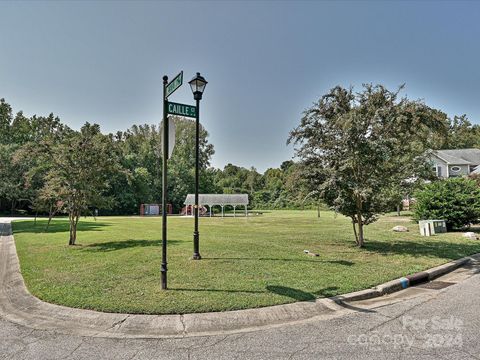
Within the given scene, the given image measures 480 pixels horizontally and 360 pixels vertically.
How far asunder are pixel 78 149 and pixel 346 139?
28.8ft

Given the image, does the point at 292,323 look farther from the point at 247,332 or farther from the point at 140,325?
the point at 140,325

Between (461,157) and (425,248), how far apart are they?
148ft

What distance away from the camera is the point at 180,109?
6.13 metres

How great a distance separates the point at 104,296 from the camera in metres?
5.14

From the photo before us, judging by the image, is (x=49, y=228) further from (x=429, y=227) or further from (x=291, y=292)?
(x=429, y=227)

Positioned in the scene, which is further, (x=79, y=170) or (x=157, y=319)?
(x=79, y=170)

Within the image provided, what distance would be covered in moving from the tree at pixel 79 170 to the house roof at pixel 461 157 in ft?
152

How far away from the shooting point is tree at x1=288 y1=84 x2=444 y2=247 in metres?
8.94

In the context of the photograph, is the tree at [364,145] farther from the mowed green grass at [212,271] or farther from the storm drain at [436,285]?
the storm drain at [436,285]

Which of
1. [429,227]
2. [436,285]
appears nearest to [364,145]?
[436,285]

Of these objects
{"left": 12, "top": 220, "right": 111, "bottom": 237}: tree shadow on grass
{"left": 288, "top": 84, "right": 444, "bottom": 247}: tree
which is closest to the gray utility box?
{"left": 288, "top": 84, "right": 444, "bottom": 247}: tree

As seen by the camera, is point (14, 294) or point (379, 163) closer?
point (14, 294)

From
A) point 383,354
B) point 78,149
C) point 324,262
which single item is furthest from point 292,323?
point 78,149

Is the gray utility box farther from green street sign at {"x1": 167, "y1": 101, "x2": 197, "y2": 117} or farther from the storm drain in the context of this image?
green street sign at {"x1": 167, "y1": 101, "x2": 197, "y2": 117}
